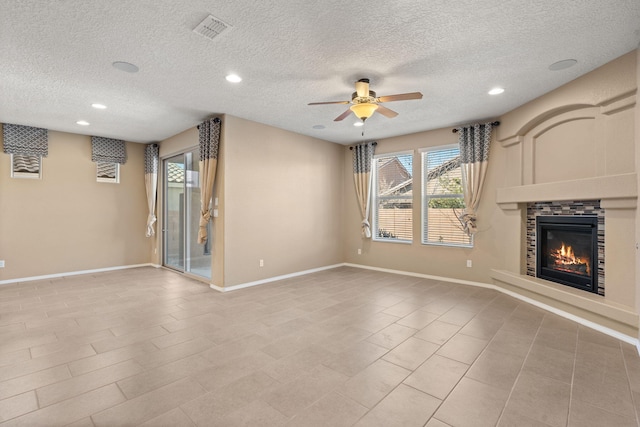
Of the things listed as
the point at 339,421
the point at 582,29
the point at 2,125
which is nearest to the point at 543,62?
the point at 582,29

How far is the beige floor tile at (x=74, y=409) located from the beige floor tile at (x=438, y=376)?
6.98 ft

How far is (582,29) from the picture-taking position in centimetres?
259

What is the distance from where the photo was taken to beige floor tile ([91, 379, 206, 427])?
1895 millimetres

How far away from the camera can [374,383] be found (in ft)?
7.57

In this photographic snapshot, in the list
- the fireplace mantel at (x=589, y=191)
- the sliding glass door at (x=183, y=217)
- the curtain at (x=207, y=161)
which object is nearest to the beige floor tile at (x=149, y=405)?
the curtain at (x=207, y=161)

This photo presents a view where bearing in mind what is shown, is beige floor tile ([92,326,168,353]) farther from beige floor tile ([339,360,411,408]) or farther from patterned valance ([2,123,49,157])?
patterned valance ([2,123,49,157])

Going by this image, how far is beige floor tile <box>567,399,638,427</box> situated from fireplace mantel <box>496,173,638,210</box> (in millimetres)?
2157

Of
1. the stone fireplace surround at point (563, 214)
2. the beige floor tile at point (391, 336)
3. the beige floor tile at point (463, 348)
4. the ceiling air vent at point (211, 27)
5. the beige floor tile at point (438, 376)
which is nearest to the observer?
the beige floor tile at point (438, 376)

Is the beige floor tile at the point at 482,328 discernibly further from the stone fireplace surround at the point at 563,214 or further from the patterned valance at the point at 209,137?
the patterned valance at the point at 209,137

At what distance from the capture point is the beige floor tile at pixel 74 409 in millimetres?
1869

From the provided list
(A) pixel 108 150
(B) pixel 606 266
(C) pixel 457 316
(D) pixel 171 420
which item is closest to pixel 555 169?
(B) pixel 606 266

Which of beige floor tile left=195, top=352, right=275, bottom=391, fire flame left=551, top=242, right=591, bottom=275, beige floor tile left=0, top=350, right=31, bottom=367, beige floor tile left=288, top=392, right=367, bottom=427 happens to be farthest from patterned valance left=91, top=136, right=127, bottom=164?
fire flame left=551, top=242, right=591, bottom=275

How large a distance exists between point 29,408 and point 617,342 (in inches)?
195

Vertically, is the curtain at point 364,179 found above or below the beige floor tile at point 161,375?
above
